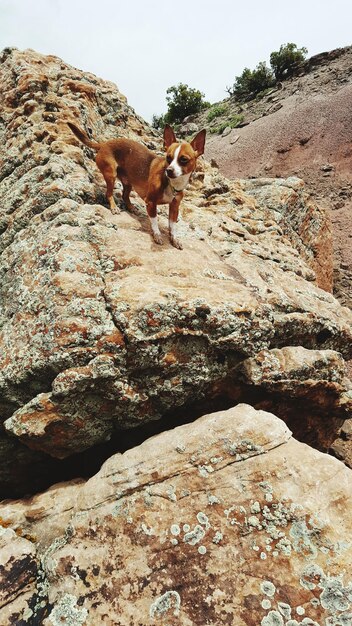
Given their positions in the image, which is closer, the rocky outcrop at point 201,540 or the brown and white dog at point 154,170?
the rocky outcrop at point 201,540

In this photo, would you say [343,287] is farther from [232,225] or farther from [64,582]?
[64,582]

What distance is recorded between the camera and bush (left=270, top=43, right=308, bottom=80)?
36.2 meters

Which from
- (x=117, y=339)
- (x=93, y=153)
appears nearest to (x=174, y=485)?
(x=117, y=339)

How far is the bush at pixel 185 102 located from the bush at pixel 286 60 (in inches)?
331

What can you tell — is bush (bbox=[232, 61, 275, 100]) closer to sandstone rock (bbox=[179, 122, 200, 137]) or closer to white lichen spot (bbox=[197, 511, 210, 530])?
sandstone rock (bbox=[179, 122, 200, 137])

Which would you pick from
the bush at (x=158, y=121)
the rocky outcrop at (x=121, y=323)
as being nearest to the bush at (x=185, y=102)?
the bush at (x=158, y=121)

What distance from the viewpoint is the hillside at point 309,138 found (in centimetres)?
1652

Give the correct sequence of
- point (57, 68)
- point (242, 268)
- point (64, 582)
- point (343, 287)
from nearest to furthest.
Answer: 1. point (64, 582)
2. point (242, 268)
3. point (57, 68)
4. point (343, 287)

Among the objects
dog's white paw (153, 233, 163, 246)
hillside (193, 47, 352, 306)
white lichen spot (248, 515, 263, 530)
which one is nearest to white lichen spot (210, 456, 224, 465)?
white lichen spot (248, 515, 263, 530)

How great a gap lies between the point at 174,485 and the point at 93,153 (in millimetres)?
6470

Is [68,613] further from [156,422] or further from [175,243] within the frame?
[175,243]

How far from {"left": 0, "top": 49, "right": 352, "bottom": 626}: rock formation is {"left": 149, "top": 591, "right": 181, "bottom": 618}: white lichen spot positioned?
12mm

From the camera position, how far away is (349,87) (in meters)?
26.8

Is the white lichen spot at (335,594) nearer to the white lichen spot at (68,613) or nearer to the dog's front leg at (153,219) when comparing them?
the white lichen spot at (68,613)
